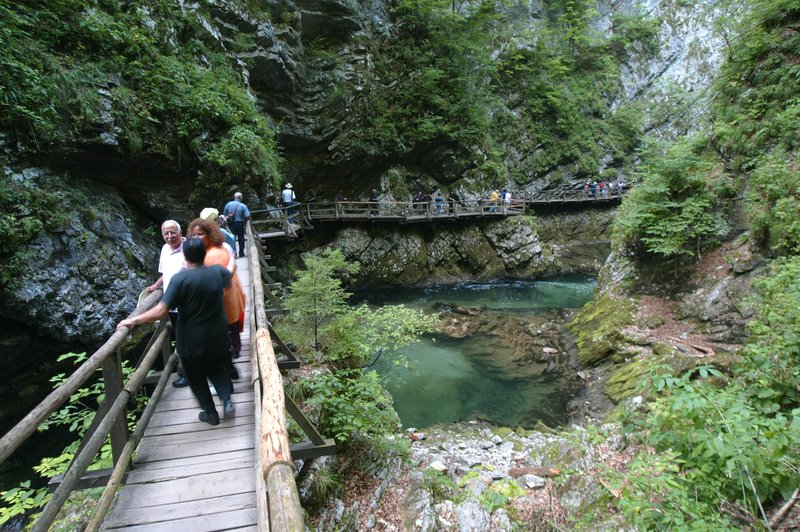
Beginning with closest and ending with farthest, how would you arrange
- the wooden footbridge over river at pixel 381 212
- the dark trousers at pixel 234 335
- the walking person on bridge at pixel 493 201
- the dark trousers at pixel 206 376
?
the dark trousers at pixel 206 376 < the dark trousers at pixel 234 335 < the wooden footbridge over river at pixel 381 212 < the walking person on bridge at pixel 493 201

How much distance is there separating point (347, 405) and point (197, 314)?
2.67 m

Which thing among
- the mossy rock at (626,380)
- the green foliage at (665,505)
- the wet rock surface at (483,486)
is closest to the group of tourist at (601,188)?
the mossy rock at (626,380)

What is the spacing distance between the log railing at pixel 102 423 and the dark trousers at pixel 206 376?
0.39 meters

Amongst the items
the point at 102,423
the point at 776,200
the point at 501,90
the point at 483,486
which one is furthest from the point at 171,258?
the point at 501,90

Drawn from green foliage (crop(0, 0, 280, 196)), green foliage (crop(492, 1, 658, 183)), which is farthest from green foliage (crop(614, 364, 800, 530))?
green foliage (crop(492, 1, 658, 183))

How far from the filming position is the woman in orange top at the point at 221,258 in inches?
152

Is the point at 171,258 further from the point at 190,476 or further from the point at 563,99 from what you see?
the point at 563,99

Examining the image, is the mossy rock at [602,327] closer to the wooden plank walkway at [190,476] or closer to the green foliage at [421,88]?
the wooden plank walkway at [190,476]

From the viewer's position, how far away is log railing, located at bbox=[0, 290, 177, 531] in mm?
1842

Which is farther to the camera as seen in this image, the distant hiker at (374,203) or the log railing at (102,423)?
the distant hiker at (374,203)

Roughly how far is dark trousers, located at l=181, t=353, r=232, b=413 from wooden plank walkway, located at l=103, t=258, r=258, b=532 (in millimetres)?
Result: 279

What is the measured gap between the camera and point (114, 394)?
9.27ft

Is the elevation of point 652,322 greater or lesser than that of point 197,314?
lesser

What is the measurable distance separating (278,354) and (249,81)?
12.2 meters
